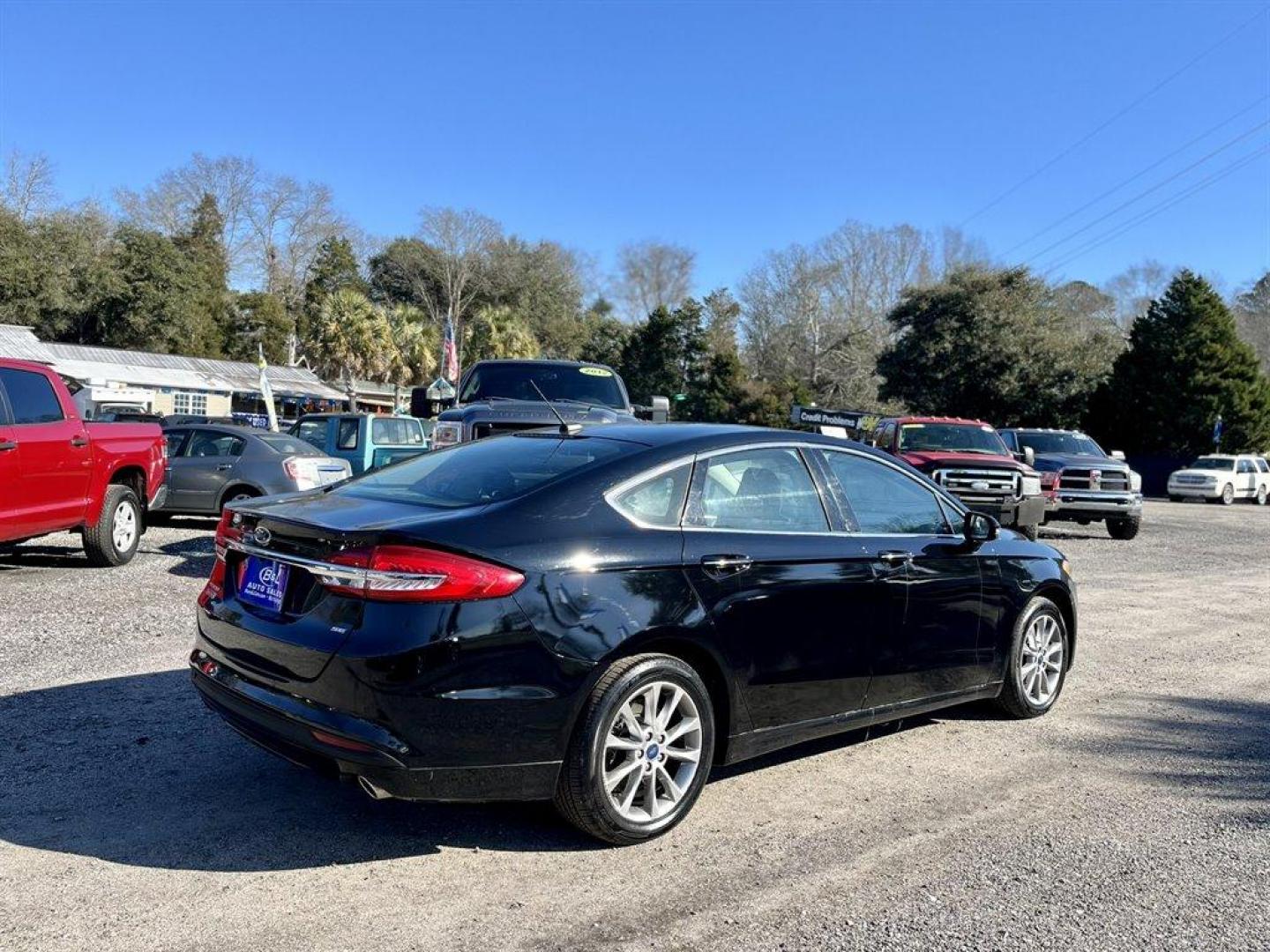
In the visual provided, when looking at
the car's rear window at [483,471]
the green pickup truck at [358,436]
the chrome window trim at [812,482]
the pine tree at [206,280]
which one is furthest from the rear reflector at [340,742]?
the pine tree at [206,280]

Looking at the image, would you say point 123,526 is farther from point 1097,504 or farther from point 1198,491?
point 1198,491

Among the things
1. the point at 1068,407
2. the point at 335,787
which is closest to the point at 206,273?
the point at 1068,407

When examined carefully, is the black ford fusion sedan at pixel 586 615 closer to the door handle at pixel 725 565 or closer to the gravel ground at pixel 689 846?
the door handle at pixel 725 565

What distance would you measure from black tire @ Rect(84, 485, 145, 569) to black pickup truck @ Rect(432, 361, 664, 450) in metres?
3.10

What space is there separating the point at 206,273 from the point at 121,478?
50395mm

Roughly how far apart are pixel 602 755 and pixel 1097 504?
15560 mm

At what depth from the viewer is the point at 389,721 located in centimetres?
346

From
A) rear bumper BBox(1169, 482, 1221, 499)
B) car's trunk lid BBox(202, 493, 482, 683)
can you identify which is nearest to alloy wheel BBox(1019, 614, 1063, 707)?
car's trunk lid BBox(202, 493, 482, 683)

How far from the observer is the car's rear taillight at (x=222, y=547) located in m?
4.20

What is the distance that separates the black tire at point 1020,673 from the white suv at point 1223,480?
106 ft

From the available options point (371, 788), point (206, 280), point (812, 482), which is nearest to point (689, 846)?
point (371, 788)

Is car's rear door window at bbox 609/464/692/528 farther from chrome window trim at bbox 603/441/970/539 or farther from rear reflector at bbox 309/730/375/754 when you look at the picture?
rear reflector at bbox 309/730/375/754

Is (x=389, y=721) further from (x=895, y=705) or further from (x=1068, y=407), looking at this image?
(x=1068, y=407)

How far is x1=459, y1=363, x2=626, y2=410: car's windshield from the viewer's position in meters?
12.3
